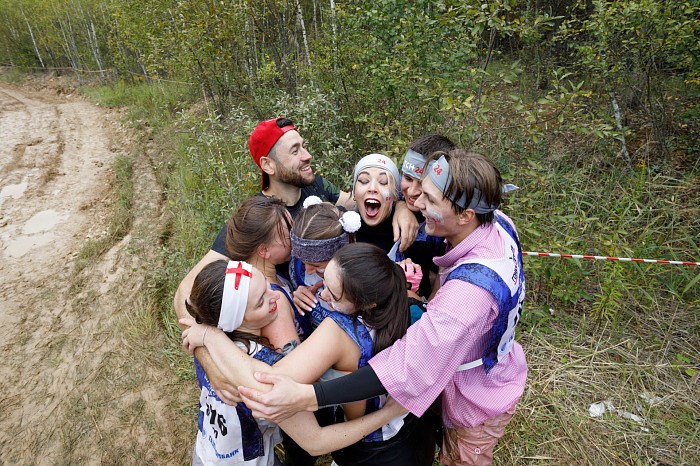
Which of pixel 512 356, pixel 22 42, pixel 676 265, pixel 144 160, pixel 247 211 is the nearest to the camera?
pixel 512 356

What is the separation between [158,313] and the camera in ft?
13.4

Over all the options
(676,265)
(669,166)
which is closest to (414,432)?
(676,265)

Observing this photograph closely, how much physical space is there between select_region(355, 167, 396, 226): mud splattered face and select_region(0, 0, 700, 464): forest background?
112 centimetres

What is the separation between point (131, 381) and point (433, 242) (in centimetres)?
306

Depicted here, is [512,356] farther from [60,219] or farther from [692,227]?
[60,219]

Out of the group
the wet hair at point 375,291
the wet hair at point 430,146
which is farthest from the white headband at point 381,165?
the wet hair at point 375,291

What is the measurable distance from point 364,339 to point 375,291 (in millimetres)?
205

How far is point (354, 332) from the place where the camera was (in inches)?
59.3

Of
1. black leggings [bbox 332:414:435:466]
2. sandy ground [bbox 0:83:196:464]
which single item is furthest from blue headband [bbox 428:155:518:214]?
sandy ground [bbox 0:83:196:464]

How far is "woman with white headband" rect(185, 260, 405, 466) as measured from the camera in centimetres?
156

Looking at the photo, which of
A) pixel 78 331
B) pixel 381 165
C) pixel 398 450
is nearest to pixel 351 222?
pixel 381 165

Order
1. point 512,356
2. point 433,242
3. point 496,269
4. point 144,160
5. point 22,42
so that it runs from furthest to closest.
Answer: point 22,42 < point 144,160 < point 433,242 < point 512,356 < point 496,269

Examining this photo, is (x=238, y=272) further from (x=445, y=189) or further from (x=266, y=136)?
(x=266, y=136)

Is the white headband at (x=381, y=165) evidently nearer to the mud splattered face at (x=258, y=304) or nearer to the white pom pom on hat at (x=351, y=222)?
the white pom pom on hat at (x=351, y=222)
